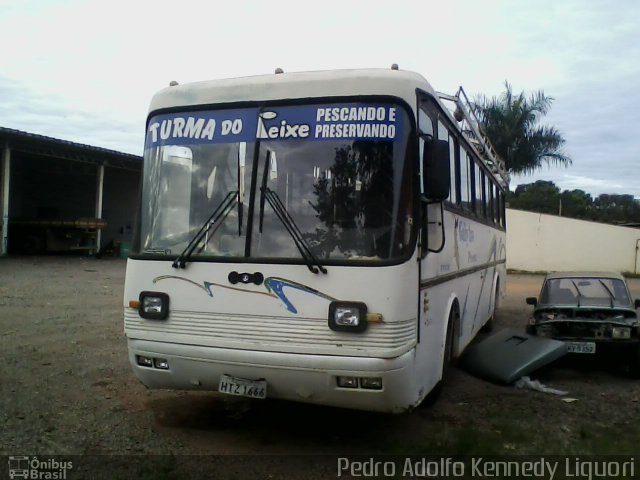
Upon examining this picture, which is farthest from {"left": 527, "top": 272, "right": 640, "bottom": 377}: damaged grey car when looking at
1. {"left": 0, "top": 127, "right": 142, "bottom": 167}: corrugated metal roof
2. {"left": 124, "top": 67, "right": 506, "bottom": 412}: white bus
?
{"left": 0, "top": 127, "right": 142, "bottom": 167}: corrugated metal roof

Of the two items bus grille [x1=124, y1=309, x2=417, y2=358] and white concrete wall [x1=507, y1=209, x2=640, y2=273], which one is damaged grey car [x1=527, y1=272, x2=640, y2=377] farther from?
white concrete wall [x1=507, y1=209, x2=640, y2=273]

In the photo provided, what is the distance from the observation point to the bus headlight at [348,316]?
443cm

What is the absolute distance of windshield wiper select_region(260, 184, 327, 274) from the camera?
15.0ft

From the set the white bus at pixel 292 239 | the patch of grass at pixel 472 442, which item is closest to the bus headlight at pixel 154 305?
the white bus at pixel 292 239

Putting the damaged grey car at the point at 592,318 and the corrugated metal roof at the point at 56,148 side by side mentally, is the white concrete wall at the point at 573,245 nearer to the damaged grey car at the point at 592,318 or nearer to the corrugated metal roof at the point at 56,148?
the corrugated metal roof at the point at 56,148

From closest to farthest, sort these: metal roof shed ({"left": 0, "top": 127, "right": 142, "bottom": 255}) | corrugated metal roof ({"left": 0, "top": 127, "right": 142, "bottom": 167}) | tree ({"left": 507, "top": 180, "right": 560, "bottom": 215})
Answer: corrugated metal roof ({"left": 0, "top": 127, "right": 142, "bottom": 167}), metal roof shed ({"left": 0, "top": 127, "right": 142, "bottom": 255}), tree ({"left": 507, "top": 180, "right": 560, "bottom": 215})

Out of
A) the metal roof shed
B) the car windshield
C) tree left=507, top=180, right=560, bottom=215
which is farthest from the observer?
tree left=507, top=180, right=560, bottom=215

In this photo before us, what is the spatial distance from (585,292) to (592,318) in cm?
93

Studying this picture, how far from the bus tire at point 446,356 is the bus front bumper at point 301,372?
119 cm

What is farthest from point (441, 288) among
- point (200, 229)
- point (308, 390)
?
point (200, 229)

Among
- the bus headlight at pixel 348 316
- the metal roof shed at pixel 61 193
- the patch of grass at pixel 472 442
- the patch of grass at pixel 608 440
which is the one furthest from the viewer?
the metal roof shed at pixel 61 193

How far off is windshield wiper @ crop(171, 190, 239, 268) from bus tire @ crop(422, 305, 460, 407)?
8.26 feet

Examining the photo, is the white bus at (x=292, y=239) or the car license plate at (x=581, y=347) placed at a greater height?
the white bus at (x=292, y=239)

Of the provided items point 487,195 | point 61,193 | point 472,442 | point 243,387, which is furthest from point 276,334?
point 61,193
